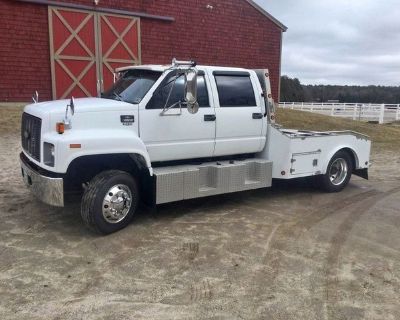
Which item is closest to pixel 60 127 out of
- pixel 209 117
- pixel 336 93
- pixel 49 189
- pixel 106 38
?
pixel 49 189

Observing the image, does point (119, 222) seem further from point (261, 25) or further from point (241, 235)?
point (261, 25)

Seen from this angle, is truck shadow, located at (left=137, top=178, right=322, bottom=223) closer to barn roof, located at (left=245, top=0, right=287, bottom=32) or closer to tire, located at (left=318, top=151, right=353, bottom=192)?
tire, located at (left=318, top=151, right=353, bottom=192)

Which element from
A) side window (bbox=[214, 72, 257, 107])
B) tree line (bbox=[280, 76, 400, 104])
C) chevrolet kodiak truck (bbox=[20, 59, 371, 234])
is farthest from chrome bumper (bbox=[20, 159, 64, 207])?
tree line (bbox=[280, 76, 400, 104])

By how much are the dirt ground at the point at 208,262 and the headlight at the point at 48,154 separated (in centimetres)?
97

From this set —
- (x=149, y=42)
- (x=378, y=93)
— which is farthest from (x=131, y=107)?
(x=378, y=93)

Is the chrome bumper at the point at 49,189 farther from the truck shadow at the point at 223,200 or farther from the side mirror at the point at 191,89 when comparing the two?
the side mirror at the point at 191,89

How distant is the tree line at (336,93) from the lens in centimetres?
8050

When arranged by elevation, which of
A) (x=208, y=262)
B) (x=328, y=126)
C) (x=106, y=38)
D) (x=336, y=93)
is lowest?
(x=208, y=262)

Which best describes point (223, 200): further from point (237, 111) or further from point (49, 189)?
point (49, 189)

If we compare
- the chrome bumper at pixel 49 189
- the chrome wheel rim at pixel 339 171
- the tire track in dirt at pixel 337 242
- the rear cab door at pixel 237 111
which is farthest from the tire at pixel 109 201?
the chrome wheel rim at pixel 339 171

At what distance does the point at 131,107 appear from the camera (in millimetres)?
6012

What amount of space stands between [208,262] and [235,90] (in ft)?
10.5

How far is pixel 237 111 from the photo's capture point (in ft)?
23.4

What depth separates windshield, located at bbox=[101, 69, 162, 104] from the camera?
6.29m
